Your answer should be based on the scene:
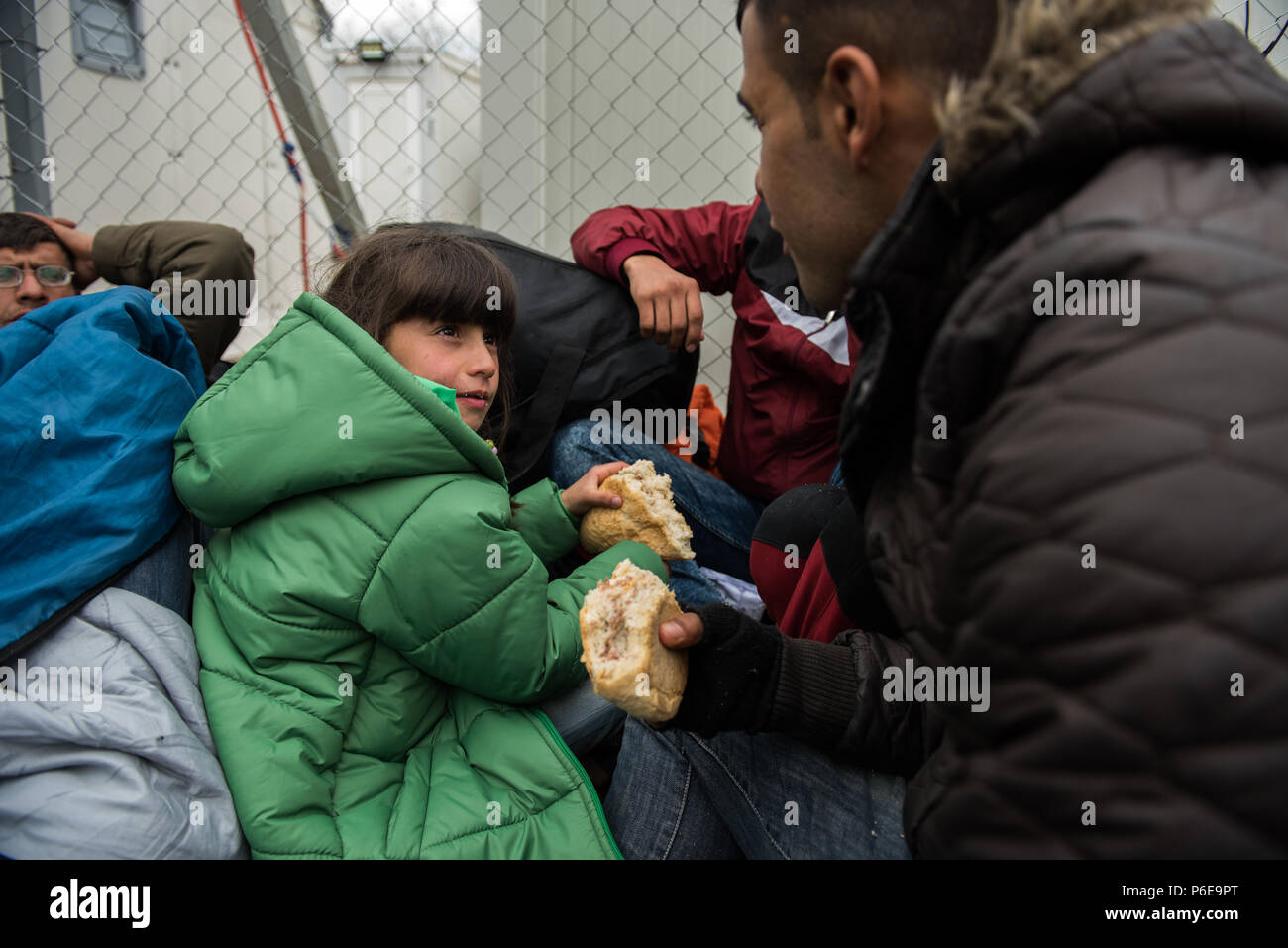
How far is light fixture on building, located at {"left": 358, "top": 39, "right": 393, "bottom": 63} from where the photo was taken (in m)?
4.88

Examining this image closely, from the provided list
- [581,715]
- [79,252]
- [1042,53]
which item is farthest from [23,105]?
[1042,53]

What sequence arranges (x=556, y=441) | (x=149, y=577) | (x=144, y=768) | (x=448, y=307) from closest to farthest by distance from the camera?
1. (x=144, y=768)
2. (x=149, y=577)
3. (x=448, y=307)
4. (x=556, y=441)

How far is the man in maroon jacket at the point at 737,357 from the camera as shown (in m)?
2.17

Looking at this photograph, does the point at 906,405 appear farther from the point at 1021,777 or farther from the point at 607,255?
the point at 607,255

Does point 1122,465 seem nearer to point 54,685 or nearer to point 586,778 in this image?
point 586,778

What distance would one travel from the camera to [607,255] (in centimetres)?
234

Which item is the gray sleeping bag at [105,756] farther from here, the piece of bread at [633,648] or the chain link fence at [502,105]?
the chain link fence at [502,105]

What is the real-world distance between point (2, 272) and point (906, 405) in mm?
2602

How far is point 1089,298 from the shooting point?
2.07 ft

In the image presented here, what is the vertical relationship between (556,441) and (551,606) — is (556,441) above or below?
above

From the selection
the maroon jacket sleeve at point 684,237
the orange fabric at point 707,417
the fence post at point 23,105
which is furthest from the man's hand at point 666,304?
the fence post at point 23,105

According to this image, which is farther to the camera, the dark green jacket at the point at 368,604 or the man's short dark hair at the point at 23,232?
the man's short dark hair at the point at 23,232

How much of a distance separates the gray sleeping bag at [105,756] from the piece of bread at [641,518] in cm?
87
